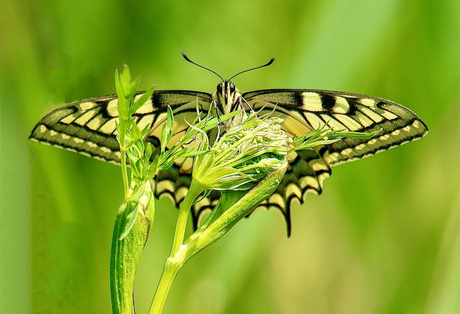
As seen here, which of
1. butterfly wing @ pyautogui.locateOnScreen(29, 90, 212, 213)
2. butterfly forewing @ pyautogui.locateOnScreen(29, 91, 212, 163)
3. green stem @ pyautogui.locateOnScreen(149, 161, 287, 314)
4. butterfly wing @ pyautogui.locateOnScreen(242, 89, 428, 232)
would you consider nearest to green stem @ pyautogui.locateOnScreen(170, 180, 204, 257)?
green stem @ pyautogui.locateOnScreen(149, 161, 287, 314)

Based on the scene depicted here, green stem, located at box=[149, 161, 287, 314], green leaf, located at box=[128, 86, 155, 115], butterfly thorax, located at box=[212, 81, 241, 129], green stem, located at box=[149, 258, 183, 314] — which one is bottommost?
green stem, located at box=[149, 258, 183, 314]

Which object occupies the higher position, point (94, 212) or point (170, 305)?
point (94, 212)

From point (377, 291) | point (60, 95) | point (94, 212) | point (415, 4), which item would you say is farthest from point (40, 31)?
point (377, 291)

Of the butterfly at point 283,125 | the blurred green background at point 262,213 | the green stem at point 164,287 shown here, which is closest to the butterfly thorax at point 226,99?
the butterfly at point 283,125

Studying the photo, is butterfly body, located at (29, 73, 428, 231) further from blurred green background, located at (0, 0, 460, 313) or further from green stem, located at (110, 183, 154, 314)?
green stem, located at (110, 183, 154, 314)

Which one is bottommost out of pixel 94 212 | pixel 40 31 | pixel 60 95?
pixel 94 212

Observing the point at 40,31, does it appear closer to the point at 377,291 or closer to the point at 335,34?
the point at 335,34
